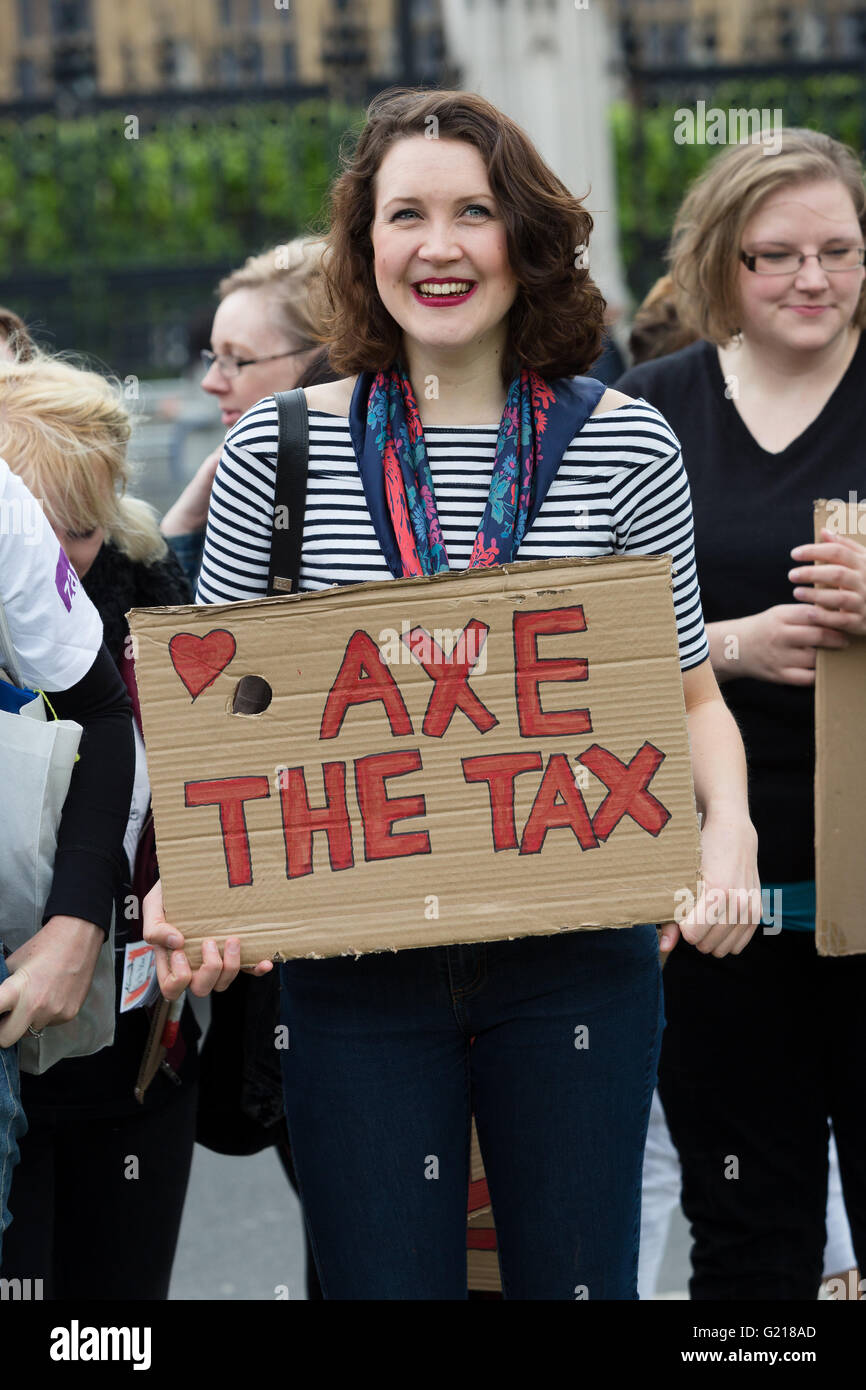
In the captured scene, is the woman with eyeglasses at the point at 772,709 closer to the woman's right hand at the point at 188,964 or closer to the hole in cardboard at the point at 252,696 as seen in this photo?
the hole in cardboard at the point at 252,696

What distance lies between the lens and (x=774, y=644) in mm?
2588

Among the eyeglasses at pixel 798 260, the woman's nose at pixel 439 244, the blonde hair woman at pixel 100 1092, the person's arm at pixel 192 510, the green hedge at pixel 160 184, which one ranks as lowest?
the blonde hair woman at pixel 100 1092

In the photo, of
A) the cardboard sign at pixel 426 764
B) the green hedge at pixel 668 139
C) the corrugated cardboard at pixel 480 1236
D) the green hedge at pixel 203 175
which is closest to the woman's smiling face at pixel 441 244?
the cardboard sign at pixel 426 764

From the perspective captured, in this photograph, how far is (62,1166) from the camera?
2467 millimetres

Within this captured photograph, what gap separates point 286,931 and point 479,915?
23cm

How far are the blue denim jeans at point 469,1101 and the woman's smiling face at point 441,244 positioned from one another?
2.65ft

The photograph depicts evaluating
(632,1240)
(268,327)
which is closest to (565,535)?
(632,1240)

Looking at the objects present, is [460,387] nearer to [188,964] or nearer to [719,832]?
[719,832]

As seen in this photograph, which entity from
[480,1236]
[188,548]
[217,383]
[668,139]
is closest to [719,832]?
[480,1236]

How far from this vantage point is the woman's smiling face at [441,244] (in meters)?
2.13

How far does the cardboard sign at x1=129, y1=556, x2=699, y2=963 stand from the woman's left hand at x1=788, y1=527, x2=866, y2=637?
1.87 ft

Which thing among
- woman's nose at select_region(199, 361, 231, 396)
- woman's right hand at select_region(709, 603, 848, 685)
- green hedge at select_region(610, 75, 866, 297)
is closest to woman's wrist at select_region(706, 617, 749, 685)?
woman's right hand at select_region(709, 603, 848, 685)
